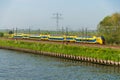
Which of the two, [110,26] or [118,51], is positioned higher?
[110,26]

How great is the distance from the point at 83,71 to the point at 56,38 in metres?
57.1

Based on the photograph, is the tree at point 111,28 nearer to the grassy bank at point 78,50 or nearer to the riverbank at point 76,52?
the riverbank at point 76,52

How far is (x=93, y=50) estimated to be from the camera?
2911 inches

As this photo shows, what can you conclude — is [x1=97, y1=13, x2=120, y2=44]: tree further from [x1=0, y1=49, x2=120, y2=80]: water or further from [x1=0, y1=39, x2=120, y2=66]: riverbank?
[x1=0, y1=49, x2=120, y2=80]: water

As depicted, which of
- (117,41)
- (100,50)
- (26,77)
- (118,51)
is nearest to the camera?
(26,77)

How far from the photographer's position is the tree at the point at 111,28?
91.1m

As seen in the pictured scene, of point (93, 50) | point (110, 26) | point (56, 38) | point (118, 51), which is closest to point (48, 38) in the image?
point (56, 38)

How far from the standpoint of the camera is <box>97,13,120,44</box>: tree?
9112 cm

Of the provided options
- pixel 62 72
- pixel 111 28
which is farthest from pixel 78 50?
pixel 62 72

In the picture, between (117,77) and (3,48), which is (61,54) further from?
(3,48)

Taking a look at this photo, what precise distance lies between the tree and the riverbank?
A: 1527 centimetres

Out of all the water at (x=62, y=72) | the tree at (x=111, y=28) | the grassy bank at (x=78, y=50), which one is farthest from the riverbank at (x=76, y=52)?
the tree at (x=111, y=28)

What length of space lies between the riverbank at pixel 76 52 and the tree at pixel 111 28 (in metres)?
15.3

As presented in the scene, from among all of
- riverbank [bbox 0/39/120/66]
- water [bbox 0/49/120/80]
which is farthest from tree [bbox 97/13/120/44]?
water [bbox 0/49/120/80]
